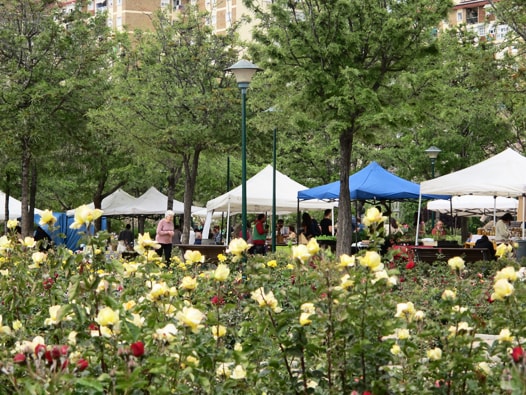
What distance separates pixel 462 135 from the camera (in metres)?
41.5

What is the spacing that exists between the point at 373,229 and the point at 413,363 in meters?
0.71

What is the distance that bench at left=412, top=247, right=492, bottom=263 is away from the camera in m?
18.3

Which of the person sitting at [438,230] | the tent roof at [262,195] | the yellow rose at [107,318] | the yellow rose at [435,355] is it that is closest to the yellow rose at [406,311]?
the yellow rose at [435,355]

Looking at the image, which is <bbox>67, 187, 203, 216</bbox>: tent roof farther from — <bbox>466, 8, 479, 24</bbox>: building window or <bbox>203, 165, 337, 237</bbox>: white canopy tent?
<bbox>466, 8, 479, 24</bbox>: building window

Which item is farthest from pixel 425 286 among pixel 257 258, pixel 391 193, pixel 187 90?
pixel 187 90

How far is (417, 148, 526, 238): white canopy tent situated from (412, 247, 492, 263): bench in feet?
9.03

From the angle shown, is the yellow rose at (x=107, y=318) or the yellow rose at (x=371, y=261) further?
the yellow rose at (x=371, y=261)

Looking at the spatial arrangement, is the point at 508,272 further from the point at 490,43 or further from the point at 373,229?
the point at 490,43

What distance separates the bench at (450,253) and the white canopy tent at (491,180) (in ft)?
9.03

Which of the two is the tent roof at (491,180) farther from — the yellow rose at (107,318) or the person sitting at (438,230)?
the yellow rose at (107,318)

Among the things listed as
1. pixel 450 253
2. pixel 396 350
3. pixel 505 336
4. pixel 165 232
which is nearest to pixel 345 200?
pixel 165 232

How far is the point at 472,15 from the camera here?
97812 millimetres

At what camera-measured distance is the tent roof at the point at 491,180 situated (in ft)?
68.9

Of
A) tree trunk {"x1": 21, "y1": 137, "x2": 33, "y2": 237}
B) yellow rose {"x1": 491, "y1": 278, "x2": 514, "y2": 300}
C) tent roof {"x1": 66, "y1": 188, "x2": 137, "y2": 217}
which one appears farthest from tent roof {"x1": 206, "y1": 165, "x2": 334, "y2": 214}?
yellow rose {"x1": 491, "y1": 278, "x2": 514, "y2": 300}
